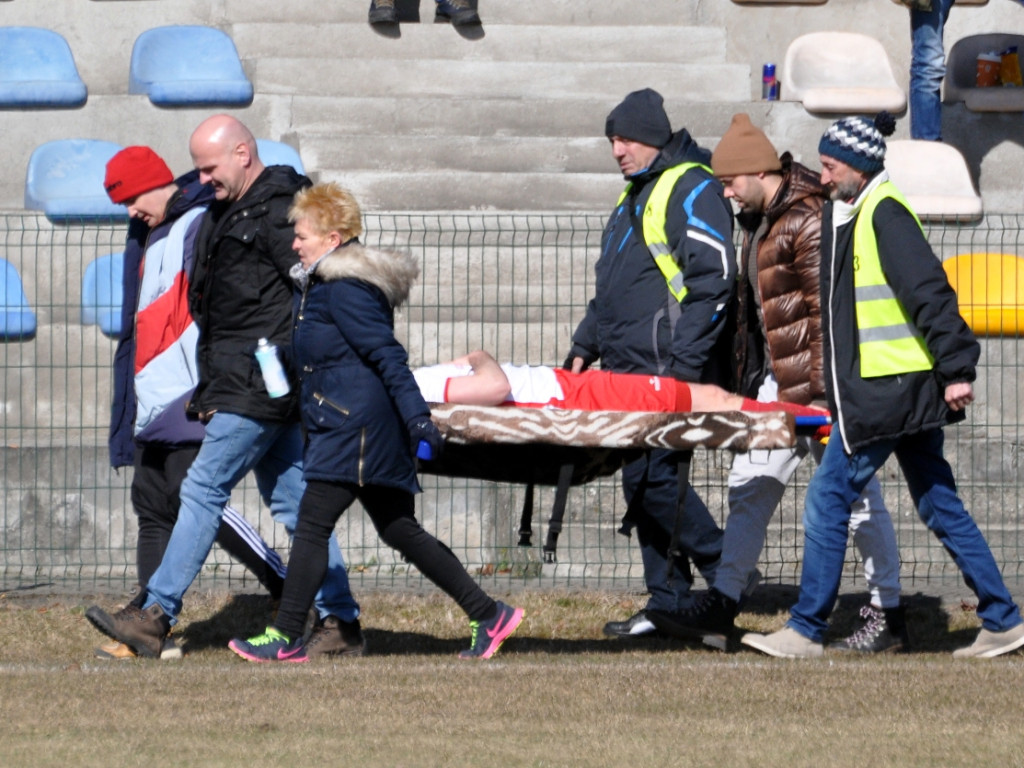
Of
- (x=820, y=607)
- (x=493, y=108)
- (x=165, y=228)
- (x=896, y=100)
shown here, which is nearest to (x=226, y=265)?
(x=165, y=228)

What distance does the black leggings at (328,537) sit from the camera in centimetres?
612

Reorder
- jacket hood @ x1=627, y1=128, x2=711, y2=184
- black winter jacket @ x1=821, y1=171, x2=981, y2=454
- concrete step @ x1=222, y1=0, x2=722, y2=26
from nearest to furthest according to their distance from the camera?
black winter jacket @ x1=821, y1=171, x2=981, y2=454, jacket hood @ x1=627, y1=128, x2=711, y2=184, concrete step @ x1=222, y1=0, x2=722, y2=26

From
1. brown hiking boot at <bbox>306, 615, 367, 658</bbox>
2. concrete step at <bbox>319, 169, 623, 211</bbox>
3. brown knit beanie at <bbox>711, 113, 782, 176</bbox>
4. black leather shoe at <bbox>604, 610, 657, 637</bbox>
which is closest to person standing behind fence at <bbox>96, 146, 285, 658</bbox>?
brown hiking boot at <bbox>306, 615, 367, 658</bbox>

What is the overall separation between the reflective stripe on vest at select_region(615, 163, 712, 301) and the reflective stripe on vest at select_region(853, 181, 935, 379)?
2.42ft

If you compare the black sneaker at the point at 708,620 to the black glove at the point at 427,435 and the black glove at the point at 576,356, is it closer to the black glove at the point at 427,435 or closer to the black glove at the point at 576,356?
the black glove at the point at 576,356

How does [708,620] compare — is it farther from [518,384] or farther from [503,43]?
[503,43]

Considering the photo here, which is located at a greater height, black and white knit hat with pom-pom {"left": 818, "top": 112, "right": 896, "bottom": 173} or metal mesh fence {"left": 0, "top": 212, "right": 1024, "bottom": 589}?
black and white knit hat with pom-pom {"left": 818, "top": 112, "right": 896, "bottom": 173}

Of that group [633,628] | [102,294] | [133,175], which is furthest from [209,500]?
[102,294]

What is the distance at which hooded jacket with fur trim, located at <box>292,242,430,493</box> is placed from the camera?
19.6 ft

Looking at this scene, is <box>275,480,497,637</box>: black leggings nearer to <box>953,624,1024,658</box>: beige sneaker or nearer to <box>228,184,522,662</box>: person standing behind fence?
<box>228,184,522,662</box>: person standing behind fence

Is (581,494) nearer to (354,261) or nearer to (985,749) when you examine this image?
(354,261)

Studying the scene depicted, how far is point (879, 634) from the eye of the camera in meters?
6.73

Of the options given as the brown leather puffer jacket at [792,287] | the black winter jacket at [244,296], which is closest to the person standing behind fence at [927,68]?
the brown leather puffer jacket at [792,287]

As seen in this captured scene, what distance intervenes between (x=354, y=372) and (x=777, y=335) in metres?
1.75
